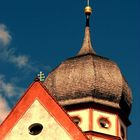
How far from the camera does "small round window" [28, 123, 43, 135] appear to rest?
22.3 metres

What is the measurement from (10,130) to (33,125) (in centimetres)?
93

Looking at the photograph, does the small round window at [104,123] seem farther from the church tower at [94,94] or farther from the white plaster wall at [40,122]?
the white plaster wall at [40,122]

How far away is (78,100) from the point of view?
2662cm

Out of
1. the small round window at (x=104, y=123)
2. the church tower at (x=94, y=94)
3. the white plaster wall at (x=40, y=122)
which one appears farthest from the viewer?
the small round window at (x=104, y=123)

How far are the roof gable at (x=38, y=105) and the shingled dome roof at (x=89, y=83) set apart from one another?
3623 millimetres

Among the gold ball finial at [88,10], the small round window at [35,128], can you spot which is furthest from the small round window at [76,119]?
the gold ball finial at [88,10]

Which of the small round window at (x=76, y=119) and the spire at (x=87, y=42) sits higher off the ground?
the spire at (x=87, y=42)

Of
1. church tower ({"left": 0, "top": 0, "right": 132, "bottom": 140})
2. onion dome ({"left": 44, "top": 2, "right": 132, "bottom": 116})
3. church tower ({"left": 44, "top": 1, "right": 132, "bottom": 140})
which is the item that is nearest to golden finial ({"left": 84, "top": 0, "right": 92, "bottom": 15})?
church tower ({"left": 0, "top": 0, "right": 132, "bottom": 140})

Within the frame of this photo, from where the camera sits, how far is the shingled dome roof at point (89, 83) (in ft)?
87.7

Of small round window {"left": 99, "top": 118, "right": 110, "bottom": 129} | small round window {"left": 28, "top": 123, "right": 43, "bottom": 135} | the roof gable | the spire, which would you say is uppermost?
the spire

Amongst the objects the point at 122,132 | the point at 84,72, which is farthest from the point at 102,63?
the point at 122,132

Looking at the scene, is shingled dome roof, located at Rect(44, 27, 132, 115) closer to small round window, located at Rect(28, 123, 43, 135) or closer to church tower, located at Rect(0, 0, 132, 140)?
church tower, located at Rect(0, 0, 132, 140)

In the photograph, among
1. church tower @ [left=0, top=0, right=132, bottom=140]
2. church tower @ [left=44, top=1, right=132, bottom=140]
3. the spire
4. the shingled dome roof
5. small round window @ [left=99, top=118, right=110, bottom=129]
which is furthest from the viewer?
the spire

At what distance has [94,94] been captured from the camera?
26656 mm
